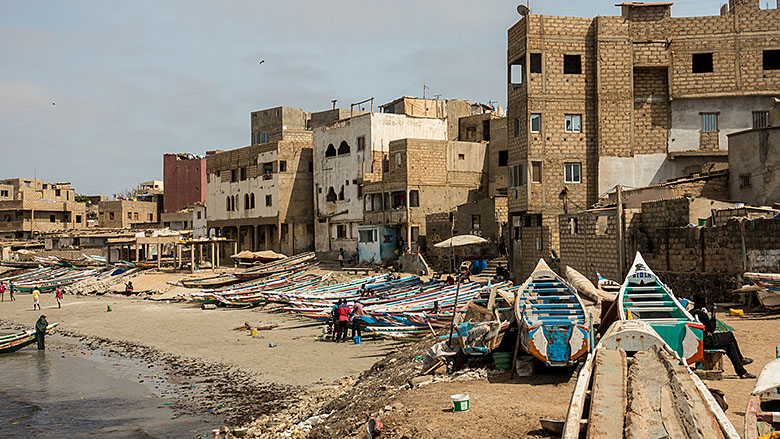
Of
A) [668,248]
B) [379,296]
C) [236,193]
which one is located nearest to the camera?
[668,248]

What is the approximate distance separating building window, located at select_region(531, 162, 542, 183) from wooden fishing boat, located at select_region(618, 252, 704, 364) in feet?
57.2

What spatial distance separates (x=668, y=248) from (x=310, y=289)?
19321 mm

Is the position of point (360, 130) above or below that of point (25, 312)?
above

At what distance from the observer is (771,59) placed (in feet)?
106

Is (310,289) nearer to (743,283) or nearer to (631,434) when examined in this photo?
(743,283)

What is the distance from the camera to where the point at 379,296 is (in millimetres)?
28703

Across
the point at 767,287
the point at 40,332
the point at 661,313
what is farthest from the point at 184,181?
the point at 661,313

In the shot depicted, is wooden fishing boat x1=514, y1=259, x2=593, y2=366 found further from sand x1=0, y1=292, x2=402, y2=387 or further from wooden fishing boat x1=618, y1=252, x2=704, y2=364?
sand x1=0, y1=292, x2=402, y2=387

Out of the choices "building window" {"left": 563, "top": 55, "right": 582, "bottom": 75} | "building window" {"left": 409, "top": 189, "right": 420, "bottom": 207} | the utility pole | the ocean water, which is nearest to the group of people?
the ocean water

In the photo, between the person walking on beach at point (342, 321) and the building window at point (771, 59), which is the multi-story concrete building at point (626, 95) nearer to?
the building window at point (771, 59)

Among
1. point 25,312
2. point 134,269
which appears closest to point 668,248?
point 25,312

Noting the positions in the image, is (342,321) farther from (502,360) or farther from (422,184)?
(422,184)

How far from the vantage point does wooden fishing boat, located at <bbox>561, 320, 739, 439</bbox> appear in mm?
6023

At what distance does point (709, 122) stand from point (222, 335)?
24.8m
